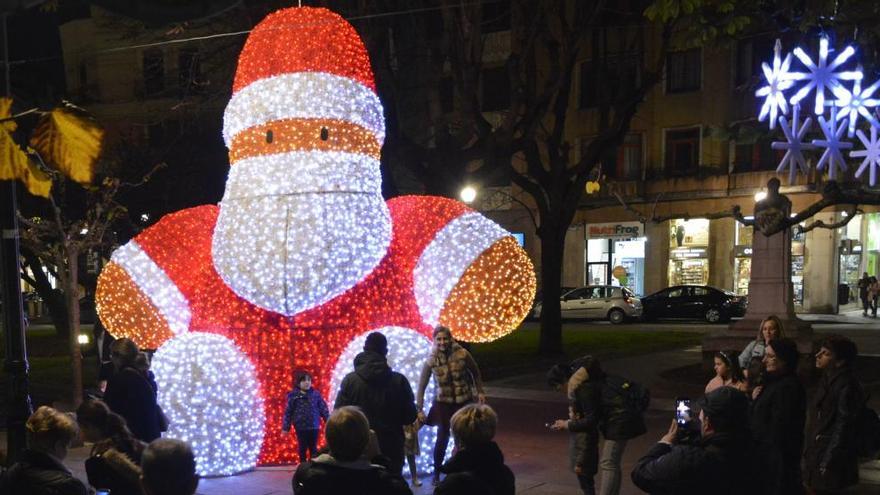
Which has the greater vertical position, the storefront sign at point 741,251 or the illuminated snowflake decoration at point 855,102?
the illuminated snowflake decoration at point 855,102

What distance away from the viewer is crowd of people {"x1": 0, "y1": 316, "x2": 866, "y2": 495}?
3338mm

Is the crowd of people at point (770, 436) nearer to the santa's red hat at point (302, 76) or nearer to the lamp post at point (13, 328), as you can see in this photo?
the santa's red hat at point (302, 76)

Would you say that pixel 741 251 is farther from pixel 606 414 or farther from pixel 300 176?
pixel 606 414

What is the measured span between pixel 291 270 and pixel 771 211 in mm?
9750

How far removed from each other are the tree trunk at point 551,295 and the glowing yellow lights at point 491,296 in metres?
9.69

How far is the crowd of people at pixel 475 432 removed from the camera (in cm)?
334

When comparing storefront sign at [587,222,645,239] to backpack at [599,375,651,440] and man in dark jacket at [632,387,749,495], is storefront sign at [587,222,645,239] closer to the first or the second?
backpack at [599,375,651,440]

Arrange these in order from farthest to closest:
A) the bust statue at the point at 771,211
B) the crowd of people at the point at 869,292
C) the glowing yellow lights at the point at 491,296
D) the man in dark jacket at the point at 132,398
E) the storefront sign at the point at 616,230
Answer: the storefront sign at the point at 616,230 < the crowd of people at the point at 869,292 < the bust statue at the point at 771,211 < the glowing yellow lights at the point at 491,296 < the man in dark jacket at the point at 132,398

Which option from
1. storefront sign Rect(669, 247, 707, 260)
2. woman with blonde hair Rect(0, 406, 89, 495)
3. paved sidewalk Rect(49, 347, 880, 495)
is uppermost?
storefront sign Rect(669, 247, 707, 260)

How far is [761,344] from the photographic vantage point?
714 cm

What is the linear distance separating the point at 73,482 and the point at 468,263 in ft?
14.9

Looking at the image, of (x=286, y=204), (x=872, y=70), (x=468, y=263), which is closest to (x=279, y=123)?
(x=286, y=204)

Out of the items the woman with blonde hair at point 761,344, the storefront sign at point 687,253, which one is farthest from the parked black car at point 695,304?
the woman with blonde hair at point 761,344

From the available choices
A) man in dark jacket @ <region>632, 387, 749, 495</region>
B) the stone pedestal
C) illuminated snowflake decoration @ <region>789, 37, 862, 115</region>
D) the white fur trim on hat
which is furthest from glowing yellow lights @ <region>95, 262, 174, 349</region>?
the stone pedestal
